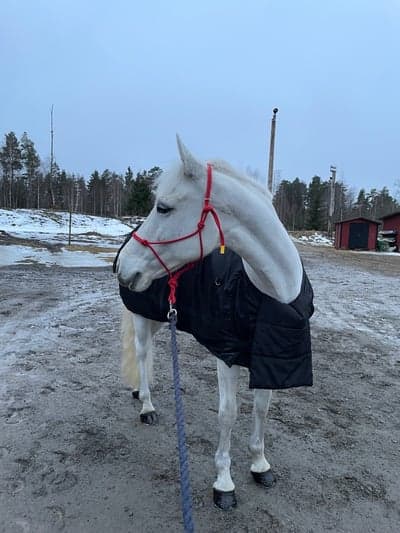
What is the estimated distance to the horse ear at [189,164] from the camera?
1.72 meters

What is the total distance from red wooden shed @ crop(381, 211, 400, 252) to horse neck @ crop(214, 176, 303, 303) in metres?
28.0

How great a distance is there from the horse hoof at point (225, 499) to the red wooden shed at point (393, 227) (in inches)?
1108

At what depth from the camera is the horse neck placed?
1.85m

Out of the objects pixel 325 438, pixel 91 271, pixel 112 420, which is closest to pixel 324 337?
pixel 325 438

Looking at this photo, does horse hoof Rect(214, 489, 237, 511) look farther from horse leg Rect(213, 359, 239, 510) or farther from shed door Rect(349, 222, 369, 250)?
shed door Rect(349, 222, 369, 250)

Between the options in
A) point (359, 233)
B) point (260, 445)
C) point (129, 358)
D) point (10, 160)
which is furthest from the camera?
point (10, 160)

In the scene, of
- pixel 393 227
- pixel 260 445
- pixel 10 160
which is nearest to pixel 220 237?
pixel 260 445

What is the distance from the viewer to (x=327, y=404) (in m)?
A: 3.31

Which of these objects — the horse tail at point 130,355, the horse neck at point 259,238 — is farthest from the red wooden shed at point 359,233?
the horse neck at point 259,238

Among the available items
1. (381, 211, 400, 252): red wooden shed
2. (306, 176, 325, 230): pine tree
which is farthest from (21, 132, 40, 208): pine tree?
(381, 211, 400, 252): red wooden shed

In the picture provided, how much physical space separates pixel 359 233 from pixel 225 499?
2721 cm

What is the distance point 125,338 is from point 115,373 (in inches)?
24.6

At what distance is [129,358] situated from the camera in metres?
3.33

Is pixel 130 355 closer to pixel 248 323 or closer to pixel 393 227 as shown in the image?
pixel 248 323
